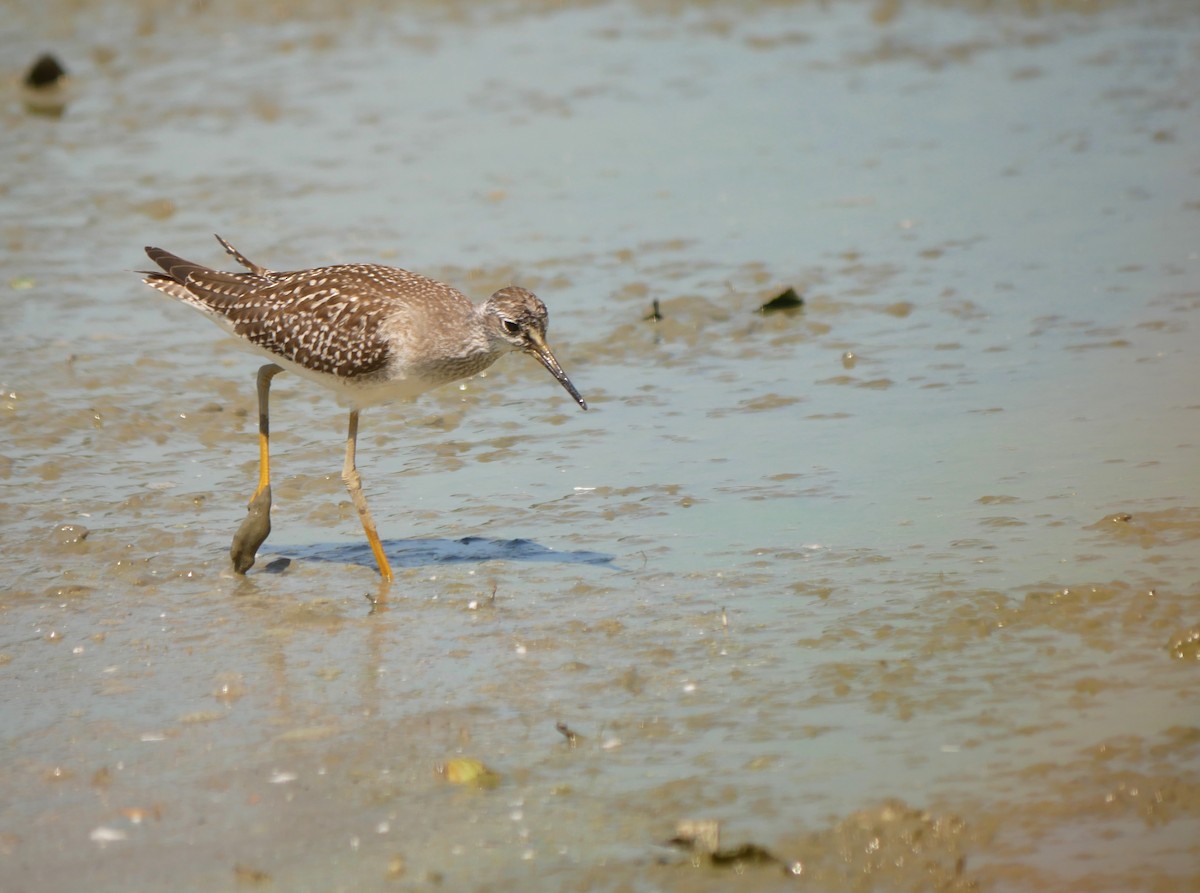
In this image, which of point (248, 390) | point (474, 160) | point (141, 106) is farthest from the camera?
point (141, 106)

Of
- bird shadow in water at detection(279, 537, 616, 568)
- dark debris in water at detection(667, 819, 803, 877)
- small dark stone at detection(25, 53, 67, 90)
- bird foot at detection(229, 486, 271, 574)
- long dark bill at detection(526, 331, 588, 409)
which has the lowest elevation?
bird shadow in water at detection(279, 537, 616, 568)

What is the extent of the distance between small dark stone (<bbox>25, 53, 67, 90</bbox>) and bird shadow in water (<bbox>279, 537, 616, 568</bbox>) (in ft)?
38.9

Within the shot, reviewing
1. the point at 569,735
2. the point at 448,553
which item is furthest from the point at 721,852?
the point at 448,553

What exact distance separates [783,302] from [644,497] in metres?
3.23

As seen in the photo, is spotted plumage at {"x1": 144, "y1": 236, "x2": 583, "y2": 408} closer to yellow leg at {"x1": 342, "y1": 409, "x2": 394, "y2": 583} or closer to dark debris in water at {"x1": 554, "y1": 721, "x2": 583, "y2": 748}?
yellow leg at {"x1": 342, "y1": 409, "x2": 394, "y2": 583}

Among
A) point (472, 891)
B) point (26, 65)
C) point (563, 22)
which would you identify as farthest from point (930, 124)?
point (472, 891)

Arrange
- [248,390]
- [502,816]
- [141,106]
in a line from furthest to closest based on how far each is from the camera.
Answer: [141,106] < [248,390] < [502,816]

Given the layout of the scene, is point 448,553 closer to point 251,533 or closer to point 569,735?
point 251,533

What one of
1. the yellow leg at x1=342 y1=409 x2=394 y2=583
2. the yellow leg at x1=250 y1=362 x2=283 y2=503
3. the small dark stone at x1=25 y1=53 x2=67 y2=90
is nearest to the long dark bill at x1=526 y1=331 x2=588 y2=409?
the yellow leg at x1=342 y1=409 x2=394 y2=583

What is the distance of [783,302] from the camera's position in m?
11.8

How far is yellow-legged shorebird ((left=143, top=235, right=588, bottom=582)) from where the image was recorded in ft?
27.6

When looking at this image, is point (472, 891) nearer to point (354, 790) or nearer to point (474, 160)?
point (354, 790)

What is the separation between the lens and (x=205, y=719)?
271 inches

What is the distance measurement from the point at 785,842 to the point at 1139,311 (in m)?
6.85
